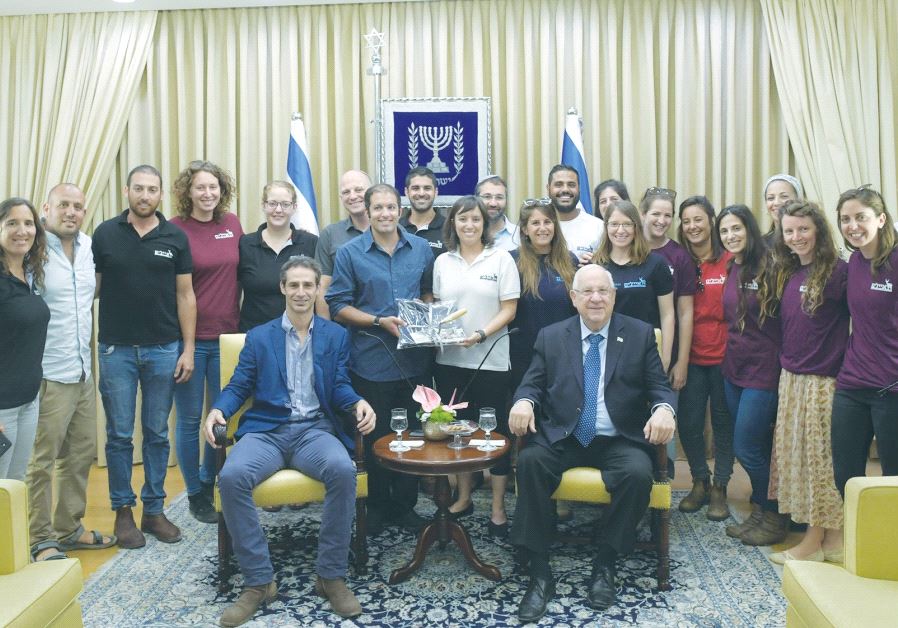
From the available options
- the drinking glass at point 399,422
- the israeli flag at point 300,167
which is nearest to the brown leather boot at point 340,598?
the drinking glass at point 399,422

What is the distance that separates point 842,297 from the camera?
3271 millimetres

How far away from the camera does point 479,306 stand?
3709mm

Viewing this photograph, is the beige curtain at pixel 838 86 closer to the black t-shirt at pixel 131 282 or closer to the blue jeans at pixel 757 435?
the blue jeans at pixel 757 435

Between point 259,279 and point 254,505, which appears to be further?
point 259,279

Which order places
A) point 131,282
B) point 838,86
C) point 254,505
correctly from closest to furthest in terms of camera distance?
point 254,505 → point 131,282 → point 838,86

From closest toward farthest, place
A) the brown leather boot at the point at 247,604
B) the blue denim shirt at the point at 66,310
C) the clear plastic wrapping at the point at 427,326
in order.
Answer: the brown leather boot at the point at 247,604, the blue denim shirt at the point at 66,310, the clear plastic wrapping at the point at 427,326

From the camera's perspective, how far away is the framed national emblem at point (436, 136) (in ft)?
17.7

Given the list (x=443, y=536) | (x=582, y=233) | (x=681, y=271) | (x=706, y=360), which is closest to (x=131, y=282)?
(x=443, y=536)

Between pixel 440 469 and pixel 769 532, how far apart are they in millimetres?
1792

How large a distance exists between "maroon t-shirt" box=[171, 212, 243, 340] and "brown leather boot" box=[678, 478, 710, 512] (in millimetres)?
2663

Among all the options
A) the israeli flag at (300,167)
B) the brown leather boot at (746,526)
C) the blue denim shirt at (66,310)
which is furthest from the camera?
the israeli flag at (300,167)

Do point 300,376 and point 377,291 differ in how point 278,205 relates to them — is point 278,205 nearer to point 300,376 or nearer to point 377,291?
point 377,291

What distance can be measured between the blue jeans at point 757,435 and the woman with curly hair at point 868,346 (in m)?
0.48

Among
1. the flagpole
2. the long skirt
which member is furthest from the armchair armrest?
the flagpole
